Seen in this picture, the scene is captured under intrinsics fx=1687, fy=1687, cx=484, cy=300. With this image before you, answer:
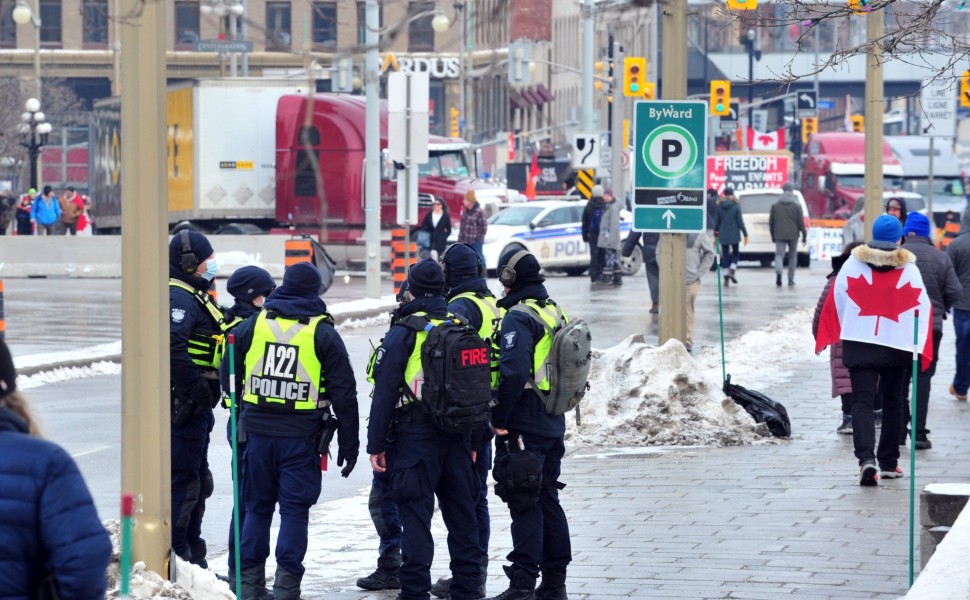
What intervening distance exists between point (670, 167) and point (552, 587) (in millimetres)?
6083

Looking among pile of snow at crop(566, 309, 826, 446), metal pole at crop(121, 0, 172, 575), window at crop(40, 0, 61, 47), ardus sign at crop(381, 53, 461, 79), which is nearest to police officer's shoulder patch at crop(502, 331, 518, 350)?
metal pole at crop(121, 0, 172, 575)

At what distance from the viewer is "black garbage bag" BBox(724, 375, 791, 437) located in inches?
496

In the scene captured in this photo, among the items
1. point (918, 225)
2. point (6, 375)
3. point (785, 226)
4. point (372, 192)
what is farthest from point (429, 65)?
point (6, 375)

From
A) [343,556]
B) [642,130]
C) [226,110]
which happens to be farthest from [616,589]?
[226,110]

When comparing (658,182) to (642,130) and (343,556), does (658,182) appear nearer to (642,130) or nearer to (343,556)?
(642,130)

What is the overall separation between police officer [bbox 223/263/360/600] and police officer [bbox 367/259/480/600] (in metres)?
0.22

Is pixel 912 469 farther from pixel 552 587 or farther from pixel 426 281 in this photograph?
pixel 426 281

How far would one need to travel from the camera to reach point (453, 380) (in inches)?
288

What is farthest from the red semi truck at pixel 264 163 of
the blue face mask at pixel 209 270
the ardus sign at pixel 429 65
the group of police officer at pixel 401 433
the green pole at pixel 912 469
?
the group of police officer at pixel 401 433

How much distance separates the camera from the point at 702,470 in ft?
36.8

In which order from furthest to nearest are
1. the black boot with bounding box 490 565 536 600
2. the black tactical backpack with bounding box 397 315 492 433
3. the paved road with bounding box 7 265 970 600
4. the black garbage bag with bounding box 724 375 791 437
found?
1. the black garbage bag with bounding box 724 375 791 437
2. the paved road with bounding box 7 265 970 600
3. the black boot with bounding box 490 565 536 600
4. the black tactical backpack with bounding box 397 315 492 433

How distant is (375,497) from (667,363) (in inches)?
174

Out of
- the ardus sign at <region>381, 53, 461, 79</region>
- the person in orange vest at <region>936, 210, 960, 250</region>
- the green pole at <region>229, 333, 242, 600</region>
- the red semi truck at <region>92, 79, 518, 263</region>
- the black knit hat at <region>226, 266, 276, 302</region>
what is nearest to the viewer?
the green pole at <region>229, 333, 242, 600</region>

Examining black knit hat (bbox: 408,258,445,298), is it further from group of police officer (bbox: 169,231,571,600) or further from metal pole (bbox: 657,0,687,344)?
metal pole (bbox: 657,0,687,344)
